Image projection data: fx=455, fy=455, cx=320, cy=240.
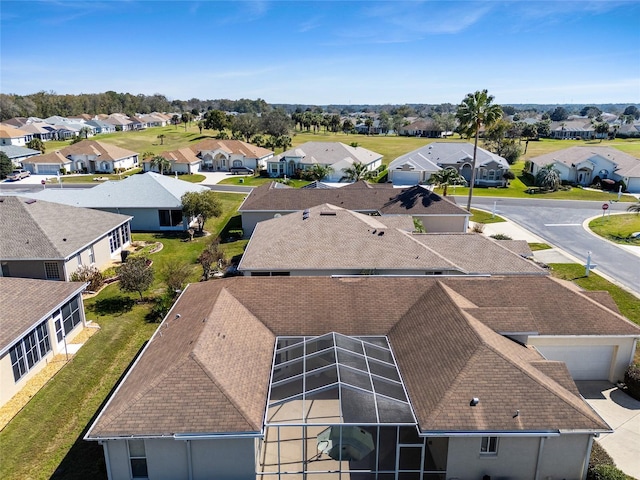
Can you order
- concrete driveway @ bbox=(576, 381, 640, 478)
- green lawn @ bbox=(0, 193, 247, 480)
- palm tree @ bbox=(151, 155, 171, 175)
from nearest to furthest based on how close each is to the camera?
1. green lawn @ bbox=(0, 193, 247, 480)
2. concrete driveway @ bbox=(576, 381, 640, 478)
3. palm tree @ bbox=(151, 155, 171, 175)

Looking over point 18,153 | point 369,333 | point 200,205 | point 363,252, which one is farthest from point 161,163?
point 369,333

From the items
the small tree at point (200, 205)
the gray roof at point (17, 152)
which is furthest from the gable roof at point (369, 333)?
the gray roof at point (17, 152)

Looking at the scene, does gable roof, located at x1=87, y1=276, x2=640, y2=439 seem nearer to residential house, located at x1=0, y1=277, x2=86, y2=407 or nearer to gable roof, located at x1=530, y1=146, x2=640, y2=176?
residential house, located at x1=0, y1=277, x2=86, y2=407

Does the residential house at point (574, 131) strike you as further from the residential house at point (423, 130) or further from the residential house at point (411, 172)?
the residential house at point (411, 172)

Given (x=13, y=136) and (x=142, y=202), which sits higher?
(x=13, y=136)

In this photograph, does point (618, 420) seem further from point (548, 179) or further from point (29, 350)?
point (548, 179)

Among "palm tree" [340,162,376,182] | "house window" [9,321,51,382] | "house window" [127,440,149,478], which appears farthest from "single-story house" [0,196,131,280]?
"palm tree" [340,162,376,182]
